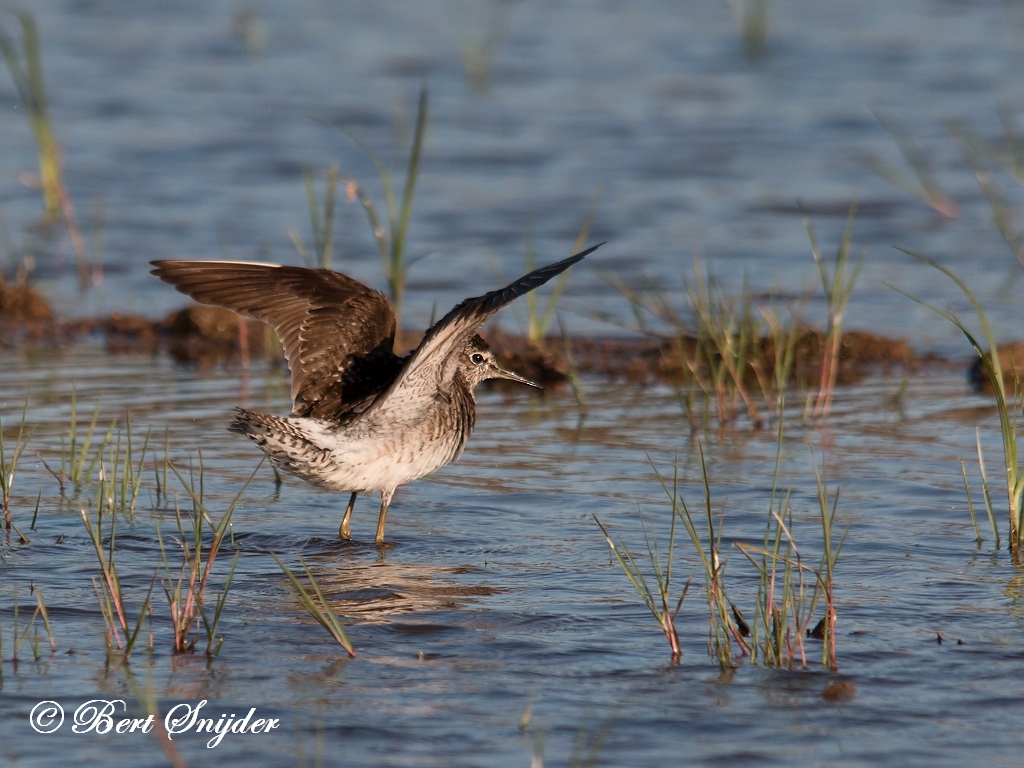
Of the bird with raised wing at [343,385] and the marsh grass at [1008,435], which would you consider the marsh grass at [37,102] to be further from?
the marsh grass at [1008,435]

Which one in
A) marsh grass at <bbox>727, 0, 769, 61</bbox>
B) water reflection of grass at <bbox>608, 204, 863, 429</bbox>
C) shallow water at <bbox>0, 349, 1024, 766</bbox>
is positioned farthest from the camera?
marsh grass at <bbox>727, 0, 769, 61</bbox>

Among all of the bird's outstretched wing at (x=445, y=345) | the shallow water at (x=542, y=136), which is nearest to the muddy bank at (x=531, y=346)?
the shallow water at (x=542, y=136)

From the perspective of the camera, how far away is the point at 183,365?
31.3 ft

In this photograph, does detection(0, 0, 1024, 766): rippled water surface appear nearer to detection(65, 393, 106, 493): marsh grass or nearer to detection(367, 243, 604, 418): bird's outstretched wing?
detection(65, 393, 106, 493): marsh grass

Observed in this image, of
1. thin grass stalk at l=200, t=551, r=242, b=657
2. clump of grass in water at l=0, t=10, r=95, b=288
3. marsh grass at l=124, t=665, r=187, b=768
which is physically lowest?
marsh grass at l=124, t=665, r=187, b=768

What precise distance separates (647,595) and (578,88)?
12.9 m

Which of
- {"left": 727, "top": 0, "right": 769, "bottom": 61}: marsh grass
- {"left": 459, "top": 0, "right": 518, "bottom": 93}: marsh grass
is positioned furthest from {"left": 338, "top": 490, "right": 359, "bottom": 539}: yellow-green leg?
{"left": 727, "top": 0, "right": 769, "bottom": 61}: marsh grass

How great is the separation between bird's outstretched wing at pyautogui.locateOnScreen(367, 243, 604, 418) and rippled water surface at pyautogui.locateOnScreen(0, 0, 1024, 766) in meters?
0.62

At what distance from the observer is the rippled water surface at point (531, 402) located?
452 cm

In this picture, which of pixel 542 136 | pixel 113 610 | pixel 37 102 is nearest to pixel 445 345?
pixel 113 610

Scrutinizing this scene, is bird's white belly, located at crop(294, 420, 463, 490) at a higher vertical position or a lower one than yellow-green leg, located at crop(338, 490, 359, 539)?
higher

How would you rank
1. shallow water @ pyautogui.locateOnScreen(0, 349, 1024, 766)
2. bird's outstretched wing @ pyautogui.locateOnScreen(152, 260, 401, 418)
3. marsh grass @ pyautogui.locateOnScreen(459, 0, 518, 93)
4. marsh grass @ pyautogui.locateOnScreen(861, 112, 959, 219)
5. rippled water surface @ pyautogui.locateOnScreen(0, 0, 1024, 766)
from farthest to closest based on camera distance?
marsh grass @ pyautogui.locateOnScreen(459, 0, 518, 93) → marsh grass @ pyautogui.locateOnScreen(861, 112, 959, 219) → bird's outstretched wing @ pyautogui.locateOnScreen(152, 260, 401, 418) → rippled water surface @ pyautogui.locateOnScreen(0, 0, 1024, 766) → shallow water @ pyautogui.locateOnScreen(0, 349, 1024, 766)

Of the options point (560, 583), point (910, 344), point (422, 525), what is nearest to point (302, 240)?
point (910, 344)

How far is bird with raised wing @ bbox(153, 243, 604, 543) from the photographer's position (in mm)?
6245
